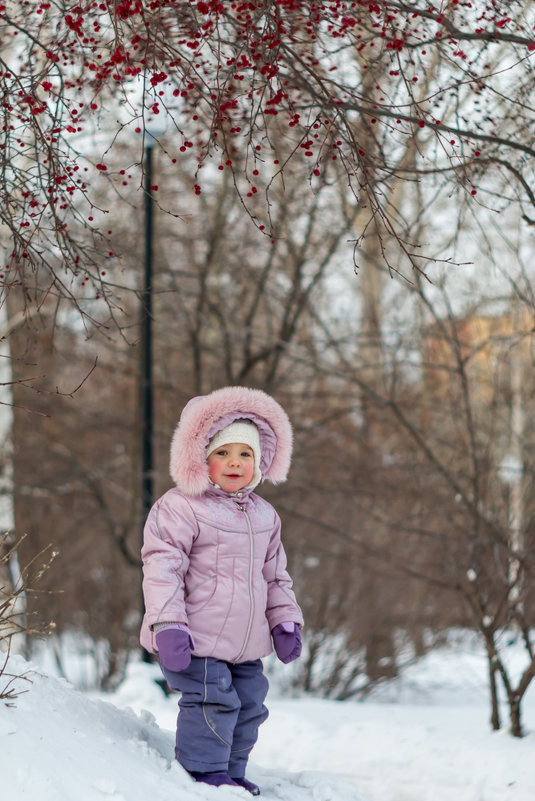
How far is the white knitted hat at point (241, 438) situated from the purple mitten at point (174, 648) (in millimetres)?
700

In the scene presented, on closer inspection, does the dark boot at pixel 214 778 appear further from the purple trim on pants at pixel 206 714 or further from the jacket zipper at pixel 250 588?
the jacket zipper at pixel 250 588

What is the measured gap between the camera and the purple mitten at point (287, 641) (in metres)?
3.85

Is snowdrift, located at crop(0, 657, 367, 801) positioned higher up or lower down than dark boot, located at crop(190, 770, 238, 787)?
higher up

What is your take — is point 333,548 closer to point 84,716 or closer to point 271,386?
point 271,386

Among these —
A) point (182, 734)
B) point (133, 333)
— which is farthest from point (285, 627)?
point (133, 333)

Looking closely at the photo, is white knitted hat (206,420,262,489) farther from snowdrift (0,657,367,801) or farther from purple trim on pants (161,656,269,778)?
snowdrift (0,657,367,801)

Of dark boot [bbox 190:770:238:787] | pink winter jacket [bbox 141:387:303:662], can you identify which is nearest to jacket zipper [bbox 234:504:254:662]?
pink winter jacket [bbox 141:387:303:662]

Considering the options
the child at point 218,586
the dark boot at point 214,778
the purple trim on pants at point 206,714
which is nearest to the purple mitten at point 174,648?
the child at point 218,586

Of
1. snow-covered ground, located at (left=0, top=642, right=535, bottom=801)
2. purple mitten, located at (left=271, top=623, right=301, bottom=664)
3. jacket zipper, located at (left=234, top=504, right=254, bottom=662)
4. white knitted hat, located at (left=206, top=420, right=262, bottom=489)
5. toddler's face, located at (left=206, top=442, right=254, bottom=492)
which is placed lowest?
snow-covered ground, located at (left=0, top=642, right=535, bottom=801)

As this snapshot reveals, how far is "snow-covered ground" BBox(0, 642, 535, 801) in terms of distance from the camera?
10.1 ft

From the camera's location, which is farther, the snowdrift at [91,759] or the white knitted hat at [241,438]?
the white knitted hat at [241,438]

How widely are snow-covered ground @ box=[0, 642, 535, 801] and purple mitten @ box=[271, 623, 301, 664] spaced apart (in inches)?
21.8

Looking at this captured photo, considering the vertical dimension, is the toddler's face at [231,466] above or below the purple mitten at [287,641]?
above

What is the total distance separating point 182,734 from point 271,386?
7000 millimetres
